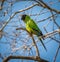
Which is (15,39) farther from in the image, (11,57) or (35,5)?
(11,57)

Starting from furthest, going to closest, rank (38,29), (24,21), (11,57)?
Result: (24,21) < (38,29) < (11,57)

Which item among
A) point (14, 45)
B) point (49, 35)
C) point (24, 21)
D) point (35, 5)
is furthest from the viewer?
point (24, 21)

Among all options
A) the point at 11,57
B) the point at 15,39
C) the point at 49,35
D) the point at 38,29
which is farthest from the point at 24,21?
the point at 11,57

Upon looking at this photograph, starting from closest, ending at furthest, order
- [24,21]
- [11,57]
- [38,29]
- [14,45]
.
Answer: [11,57] → [14,45] → [38,29] → [24,21]

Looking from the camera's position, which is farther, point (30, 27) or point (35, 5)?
point (30, 27)

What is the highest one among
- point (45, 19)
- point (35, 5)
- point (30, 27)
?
point (35, 5)

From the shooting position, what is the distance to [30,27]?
16.9 feet

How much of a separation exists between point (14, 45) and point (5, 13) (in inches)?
34.1

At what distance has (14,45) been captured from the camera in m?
4.45

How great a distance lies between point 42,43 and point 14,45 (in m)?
0.75

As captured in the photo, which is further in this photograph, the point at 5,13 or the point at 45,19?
the point at 5,13

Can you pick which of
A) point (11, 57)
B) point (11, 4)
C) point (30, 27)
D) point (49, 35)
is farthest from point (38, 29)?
point (11, 57)

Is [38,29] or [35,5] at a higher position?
[35,5]

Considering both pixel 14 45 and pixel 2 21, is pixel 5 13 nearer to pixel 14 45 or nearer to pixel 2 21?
pixel 2 21
